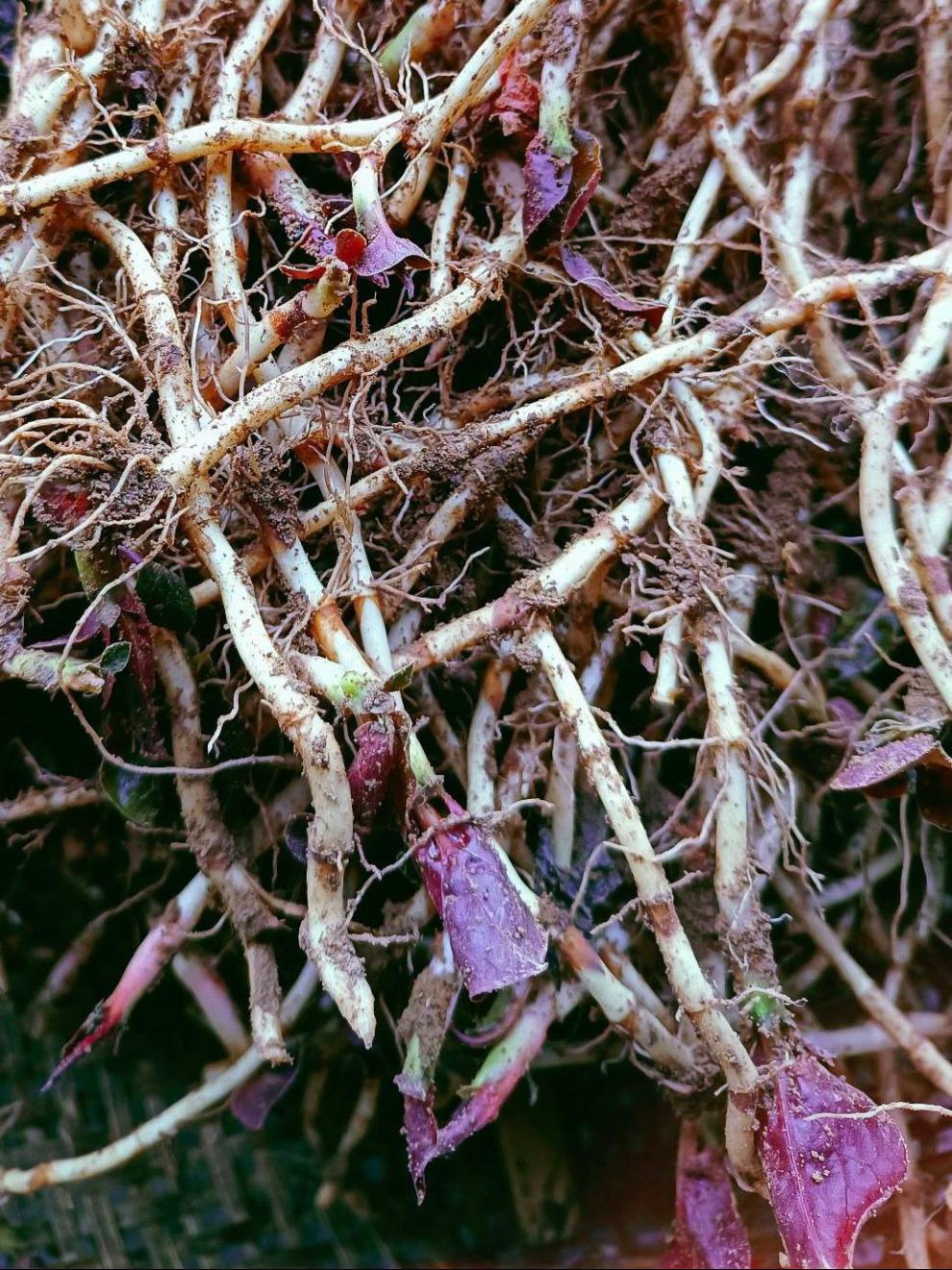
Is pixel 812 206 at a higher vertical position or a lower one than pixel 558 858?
higher

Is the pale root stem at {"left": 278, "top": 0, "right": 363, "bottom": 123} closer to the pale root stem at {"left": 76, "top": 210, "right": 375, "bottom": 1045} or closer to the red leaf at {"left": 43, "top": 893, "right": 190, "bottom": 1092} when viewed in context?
the pale root stem at {"left": 76, "top": 210, "right": 375, "bottom": 1045}

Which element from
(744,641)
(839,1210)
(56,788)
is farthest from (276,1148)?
(744,641)

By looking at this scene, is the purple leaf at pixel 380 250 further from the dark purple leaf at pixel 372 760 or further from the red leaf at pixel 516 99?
the dark purple leaf at pixel 372 760

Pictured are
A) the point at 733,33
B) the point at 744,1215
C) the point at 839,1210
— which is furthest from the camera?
the point at 744,1215

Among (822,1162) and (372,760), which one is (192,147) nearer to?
(372,760)

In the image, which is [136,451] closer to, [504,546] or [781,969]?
[504,546]

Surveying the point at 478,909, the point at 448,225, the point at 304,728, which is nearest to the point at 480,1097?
the point at 478,909

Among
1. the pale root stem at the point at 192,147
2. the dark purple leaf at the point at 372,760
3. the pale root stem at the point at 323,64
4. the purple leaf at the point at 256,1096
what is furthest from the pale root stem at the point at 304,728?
the purple leaf at the point at 256,1096
